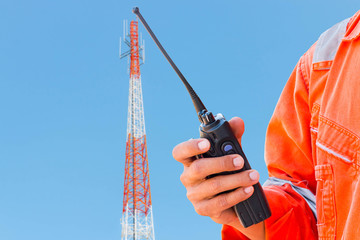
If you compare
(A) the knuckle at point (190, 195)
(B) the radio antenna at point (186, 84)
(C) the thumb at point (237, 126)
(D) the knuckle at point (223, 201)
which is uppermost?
(B) the radio antenna at point (186, 84)

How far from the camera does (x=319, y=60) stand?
165 cm

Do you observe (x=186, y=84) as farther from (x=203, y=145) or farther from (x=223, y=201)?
(x=223, y=201)

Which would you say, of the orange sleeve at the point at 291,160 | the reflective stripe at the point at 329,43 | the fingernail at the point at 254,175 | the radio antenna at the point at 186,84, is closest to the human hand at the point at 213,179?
the fingernail at the point at 254,175

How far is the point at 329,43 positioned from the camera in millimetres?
1672

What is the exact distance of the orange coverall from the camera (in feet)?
4.62

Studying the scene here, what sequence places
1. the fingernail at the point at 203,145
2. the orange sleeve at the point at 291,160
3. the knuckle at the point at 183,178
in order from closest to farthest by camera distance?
the fingernail at the point at 203,145, the knuckle at the point at 183,178, the orange sleeve at the point at 291,160

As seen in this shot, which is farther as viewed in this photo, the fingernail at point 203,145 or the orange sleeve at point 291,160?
the orange sleeve at point 291,160

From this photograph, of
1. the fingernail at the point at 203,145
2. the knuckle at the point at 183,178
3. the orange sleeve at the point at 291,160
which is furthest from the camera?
the orange sleeve at the point at 291,160

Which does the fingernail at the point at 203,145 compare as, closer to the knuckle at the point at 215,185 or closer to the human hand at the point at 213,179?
the human hand at the point at 213,179

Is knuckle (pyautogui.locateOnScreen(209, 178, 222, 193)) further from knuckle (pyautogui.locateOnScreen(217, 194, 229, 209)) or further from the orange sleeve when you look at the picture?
the orange sleeve

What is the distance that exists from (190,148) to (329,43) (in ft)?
2.69

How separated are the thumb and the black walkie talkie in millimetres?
42

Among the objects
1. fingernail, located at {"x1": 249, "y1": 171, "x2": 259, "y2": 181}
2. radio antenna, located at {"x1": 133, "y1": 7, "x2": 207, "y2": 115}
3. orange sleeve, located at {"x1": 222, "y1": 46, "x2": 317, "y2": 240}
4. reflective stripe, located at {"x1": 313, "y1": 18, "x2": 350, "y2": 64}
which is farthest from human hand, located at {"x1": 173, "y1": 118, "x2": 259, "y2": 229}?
reflective stripe, located at {"x1": 313, "y1": 18, "x2": 350, "y2": 64}

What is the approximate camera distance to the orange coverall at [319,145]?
1408 millimetres
